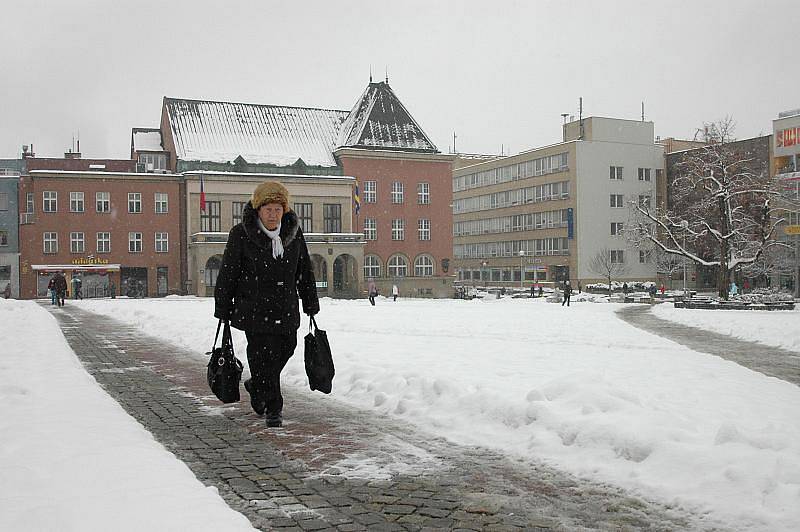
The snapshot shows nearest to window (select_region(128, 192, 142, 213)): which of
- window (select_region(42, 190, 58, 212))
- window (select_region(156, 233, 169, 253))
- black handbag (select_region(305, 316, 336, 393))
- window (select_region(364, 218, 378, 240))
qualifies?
window (select_region(156, 233, 169, 253))

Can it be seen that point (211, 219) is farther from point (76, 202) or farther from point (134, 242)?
point (76, 202)

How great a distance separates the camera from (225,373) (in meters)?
7.60

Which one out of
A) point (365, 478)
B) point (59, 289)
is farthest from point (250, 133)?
point (365, 478)

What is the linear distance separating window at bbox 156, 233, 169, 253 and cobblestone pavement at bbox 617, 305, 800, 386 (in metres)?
48.8

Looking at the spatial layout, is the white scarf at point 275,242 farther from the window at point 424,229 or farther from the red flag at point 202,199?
the window at point 424,229

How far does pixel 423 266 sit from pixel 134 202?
81.8 ft

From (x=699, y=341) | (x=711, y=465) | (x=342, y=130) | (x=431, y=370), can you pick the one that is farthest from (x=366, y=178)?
(x=711, y=465)

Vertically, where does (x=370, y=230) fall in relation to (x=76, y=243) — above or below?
above

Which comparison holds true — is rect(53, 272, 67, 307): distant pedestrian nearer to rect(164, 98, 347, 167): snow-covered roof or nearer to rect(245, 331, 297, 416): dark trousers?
rect(164, 98, 347, 167): snow-covered roof

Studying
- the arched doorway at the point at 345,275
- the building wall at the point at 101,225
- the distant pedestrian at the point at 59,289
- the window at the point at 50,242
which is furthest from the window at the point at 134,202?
the distant pedestrian at the point at 59,289

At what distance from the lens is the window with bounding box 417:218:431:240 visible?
241ft

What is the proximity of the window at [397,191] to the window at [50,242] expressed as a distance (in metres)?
27.9

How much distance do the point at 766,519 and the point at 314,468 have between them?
2.98 metres

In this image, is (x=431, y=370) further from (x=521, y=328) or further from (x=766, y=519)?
(x=521, y=328)
